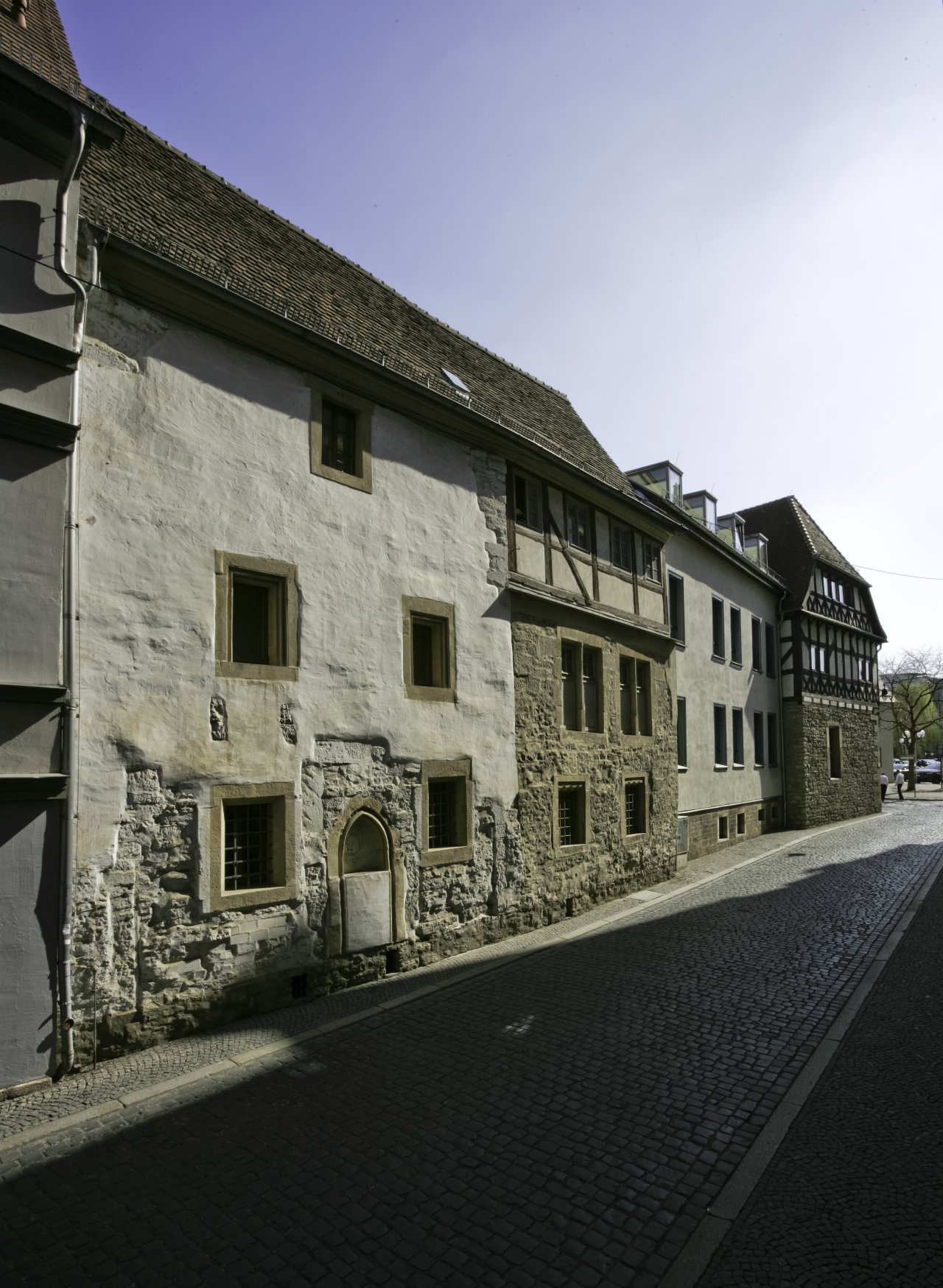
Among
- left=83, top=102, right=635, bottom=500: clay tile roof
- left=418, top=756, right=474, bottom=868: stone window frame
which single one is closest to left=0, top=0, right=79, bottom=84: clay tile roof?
left=83, top=102, right=635, bottom=500: clay tile roof

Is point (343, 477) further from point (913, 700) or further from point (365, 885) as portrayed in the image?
point (913, 700)

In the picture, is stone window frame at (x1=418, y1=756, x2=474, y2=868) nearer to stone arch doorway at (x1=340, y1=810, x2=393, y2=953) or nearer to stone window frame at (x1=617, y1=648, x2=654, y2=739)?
stone arch doorway at (x1=340, y1=810, x2=393, y2=953)

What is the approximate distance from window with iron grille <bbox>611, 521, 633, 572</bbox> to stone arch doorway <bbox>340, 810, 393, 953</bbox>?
808 centimetres

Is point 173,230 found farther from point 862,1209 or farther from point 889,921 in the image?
point 889,921

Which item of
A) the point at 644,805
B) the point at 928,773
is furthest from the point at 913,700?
the point at 644,805

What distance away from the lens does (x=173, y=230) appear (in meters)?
9.98

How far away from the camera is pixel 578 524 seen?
49.8ft

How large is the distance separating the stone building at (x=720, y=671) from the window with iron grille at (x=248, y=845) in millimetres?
12048

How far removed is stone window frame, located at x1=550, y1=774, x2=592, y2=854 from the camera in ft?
45.0

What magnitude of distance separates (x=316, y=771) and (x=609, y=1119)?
4.90 metres

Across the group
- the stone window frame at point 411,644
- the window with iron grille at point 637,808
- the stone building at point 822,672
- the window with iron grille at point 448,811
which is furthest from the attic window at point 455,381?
the stone building at point 822,672

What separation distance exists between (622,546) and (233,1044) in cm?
1158

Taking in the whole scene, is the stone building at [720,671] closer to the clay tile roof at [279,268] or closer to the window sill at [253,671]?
the clay tile roof at [279,268]

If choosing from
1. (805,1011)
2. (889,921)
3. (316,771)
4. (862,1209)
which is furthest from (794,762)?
(862,1209)
